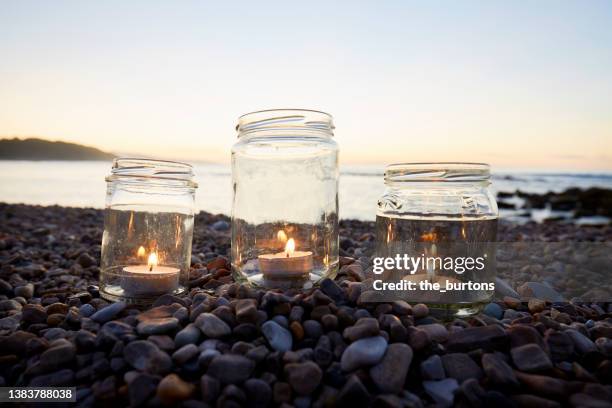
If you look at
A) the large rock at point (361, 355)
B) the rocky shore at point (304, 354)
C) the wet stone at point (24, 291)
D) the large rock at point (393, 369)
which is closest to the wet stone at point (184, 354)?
the rocky shore at point (304, 354)

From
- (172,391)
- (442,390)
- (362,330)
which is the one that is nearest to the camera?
(172,391)

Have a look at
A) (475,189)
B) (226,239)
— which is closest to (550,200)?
(226,239)

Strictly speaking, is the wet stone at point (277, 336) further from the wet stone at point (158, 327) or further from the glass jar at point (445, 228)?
the glass jar at point (445, 228)

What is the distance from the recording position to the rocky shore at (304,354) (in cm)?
147

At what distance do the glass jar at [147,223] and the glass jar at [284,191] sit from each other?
0.97 feet

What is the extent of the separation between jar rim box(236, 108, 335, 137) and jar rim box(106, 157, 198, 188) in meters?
0.47

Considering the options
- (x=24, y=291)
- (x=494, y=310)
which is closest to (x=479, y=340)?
(x=494, y=310)

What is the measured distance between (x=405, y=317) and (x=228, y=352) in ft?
2.30

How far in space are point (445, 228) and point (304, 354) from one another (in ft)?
3.04

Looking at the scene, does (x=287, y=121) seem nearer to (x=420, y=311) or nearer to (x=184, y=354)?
(x=420, y=311)

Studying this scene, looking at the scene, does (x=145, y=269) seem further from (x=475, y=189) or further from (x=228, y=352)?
(x=475, y=189)

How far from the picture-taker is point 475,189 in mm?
2133

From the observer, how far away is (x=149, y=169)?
2383 millimetres

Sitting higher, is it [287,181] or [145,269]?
[287,181]
